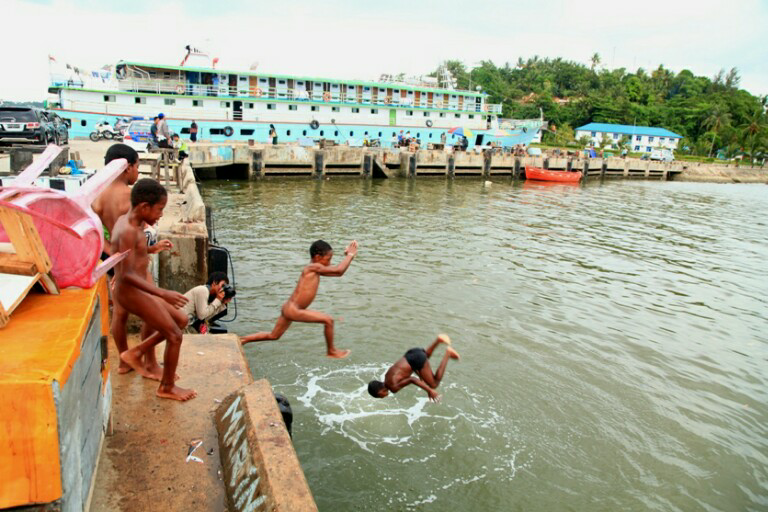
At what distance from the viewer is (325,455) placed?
5535 mm

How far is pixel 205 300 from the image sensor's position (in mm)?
6809

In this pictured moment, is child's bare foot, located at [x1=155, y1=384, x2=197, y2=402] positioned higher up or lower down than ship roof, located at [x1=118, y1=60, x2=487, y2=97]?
lower down

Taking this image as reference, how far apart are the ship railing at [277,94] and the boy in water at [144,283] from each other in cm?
3534

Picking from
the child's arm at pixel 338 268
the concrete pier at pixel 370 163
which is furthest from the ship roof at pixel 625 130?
the child's arm at pixel 338 268

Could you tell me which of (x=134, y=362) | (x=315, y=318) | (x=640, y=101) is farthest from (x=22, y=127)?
(x=640, y=101)

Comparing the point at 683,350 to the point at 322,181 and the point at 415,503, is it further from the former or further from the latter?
the point at 322,181

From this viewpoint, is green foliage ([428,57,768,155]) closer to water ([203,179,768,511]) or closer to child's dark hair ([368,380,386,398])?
water ([203,179,768,511])

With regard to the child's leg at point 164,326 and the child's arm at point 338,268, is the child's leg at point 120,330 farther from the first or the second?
the child's arm at point 338,268

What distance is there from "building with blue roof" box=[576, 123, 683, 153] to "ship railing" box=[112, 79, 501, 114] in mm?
33074

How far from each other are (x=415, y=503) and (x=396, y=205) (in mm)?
18671

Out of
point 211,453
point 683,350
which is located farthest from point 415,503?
point 683,350

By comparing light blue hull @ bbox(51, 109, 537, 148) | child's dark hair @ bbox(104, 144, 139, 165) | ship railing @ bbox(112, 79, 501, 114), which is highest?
ship railing @ bbox(112, 79, 501, 114)

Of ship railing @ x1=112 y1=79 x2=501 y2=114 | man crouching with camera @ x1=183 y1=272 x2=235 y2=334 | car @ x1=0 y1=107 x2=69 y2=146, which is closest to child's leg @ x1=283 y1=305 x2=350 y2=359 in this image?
man crouching with camera @ x1=183 y1=272 x2=235 y2=334

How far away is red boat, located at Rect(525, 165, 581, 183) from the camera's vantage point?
38531 mm
